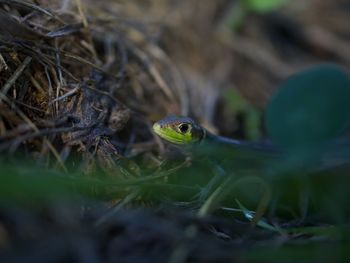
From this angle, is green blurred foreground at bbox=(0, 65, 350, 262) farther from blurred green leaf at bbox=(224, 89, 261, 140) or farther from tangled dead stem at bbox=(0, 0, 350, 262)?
blurred green leaf at bbox=(224, 89, 261, 140)

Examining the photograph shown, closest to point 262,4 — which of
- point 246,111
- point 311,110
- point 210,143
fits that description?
point 246,111

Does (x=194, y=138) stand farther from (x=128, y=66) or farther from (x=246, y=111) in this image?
(x=246, y=111)

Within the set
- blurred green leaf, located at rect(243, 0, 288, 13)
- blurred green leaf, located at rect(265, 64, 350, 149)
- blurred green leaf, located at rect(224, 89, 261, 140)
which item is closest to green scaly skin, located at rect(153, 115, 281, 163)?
blurred green leaf, located at rect(224, 89, 261, 140)

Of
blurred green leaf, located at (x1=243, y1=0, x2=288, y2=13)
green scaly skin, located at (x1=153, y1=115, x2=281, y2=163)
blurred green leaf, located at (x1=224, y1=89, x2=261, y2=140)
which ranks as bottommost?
green scaly skin, located at (x1=153, y1=115, x2=281, y2=163)

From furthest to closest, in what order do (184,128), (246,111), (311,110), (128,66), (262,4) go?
(262,4)
(246,111)
(128,66)
(184,128)
(311,110)

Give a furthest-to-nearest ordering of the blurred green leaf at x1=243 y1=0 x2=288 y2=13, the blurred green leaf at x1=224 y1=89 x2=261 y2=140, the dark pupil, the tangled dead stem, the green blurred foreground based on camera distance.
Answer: the blurred green leaf at x1=243 y1=0 x2=288 y2=13, the blurred green leaf at x1=224 y1=89 x2=261 y2=140, the dark pupil, the tangled dead stem, the green blurred foreground

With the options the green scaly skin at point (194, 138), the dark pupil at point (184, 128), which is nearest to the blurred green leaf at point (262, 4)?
the green scaly skin at point (194, 138)

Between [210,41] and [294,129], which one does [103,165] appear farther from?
[210,41]
